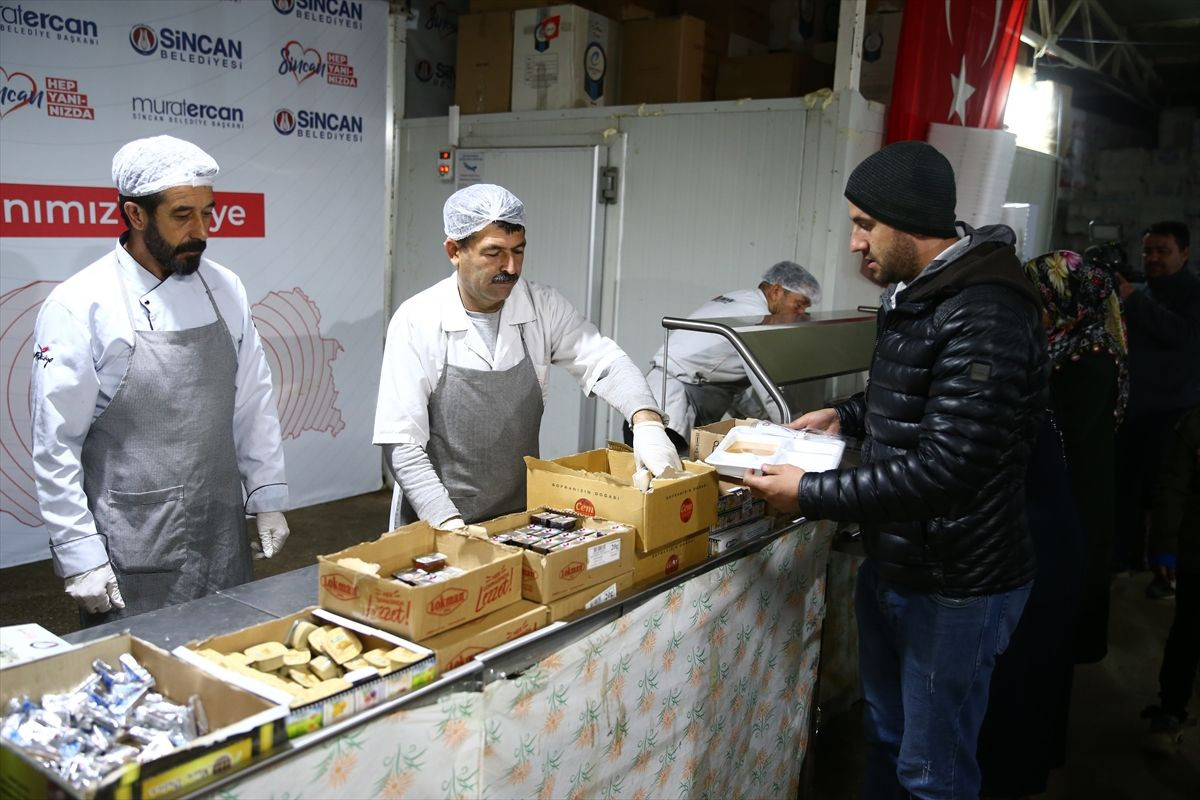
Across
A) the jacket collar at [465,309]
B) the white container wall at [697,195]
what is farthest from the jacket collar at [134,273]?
the white container wall at [697,195]

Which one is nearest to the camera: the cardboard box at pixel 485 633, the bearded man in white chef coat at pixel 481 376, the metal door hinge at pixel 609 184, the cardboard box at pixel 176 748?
the cardboard box at pixel 176 748

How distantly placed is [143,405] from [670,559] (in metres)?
1.32

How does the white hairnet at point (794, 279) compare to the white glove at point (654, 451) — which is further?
the white hairnet at point (794, 279)

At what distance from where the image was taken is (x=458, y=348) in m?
2.62

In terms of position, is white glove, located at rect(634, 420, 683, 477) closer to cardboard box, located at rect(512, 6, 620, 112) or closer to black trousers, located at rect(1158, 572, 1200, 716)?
black trousers, located at rect(1158, 572, 1200, 716)

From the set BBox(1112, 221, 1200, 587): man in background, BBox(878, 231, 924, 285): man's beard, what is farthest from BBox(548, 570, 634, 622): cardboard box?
BBox(1112, 221, 1200, 587): man in background

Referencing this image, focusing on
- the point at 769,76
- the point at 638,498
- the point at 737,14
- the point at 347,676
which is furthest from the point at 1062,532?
the point at 737,14

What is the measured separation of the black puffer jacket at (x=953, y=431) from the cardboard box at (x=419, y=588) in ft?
2.30

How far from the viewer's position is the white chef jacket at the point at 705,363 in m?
3.92

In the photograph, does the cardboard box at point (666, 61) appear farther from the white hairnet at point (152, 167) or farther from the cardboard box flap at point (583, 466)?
the white hairnet at point (152, 167)

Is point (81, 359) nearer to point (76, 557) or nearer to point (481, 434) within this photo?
point (76, 557)

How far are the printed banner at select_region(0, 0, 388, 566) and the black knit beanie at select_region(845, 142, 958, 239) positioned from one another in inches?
148

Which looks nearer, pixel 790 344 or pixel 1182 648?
pixel 790 344

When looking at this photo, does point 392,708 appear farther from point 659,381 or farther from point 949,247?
point 659,381
